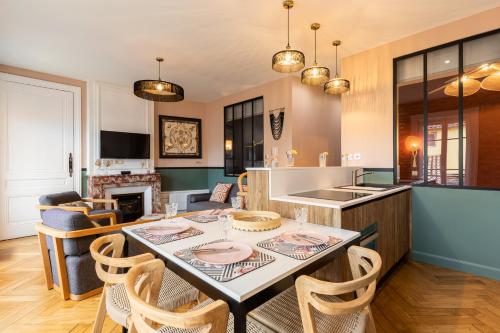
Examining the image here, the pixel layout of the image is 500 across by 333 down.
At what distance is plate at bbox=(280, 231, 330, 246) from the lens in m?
1.27

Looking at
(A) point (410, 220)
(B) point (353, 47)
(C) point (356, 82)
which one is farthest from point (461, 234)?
(B) point (353, 47)

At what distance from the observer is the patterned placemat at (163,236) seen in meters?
1.35

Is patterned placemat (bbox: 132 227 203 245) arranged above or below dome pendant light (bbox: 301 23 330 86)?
below

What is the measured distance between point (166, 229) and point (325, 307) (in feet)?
3.45

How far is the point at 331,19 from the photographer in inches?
106

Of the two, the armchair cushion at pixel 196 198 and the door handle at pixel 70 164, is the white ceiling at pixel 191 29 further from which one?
the armchair cushion at pixel 196 198

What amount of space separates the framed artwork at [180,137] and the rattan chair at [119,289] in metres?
4.60

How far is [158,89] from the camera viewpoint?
9.93 ft

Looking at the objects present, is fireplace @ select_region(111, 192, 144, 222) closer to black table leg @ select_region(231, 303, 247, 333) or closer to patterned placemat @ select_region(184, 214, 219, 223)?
patterned placemat @ select_region(184, 214, 219, 223)

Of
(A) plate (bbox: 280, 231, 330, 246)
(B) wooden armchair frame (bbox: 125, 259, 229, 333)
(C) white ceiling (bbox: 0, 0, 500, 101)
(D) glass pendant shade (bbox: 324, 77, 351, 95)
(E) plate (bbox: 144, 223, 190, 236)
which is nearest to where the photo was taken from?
(B) wooden armchair frame (bbox: 125, 259, 229, 333)

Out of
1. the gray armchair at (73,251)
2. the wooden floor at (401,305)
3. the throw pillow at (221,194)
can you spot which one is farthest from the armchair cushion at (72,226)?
the throw pillow at (221,194)

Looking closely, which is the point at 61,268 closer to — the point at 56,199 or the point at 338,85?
the point at 56,199

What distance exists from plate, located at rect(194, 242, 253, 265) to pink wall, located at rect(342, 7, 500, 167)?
9.24 feet

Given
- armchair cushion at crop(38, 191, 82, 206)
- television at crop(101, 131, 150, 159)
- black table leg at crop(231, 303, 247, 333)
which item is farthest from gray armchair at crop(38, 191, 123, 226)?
black table leg at crop(231, 303, 247, 333)
